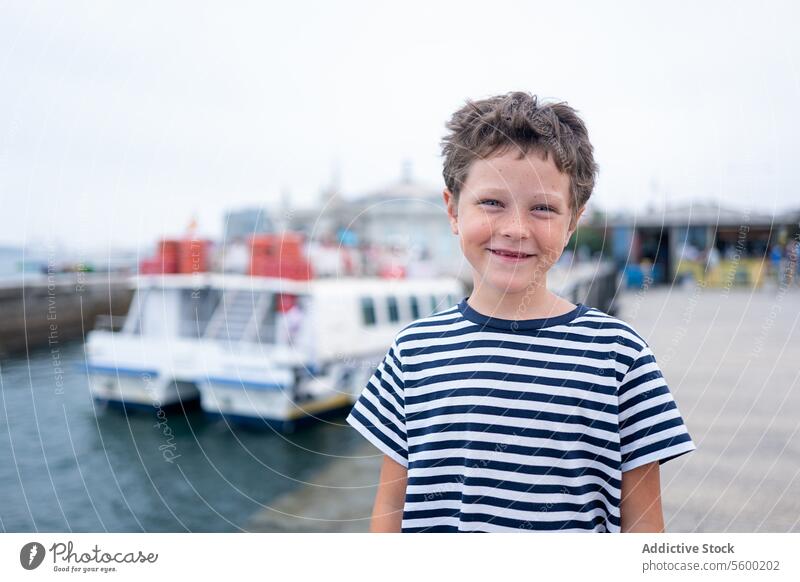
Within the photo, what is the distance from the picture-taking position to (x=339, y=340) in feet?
16.6

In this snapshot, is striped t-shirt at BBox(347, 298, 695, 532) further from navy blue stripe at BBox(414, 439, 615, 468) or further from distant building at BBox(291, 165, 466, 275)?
distant building at BBox(291, 165, 466, 275)

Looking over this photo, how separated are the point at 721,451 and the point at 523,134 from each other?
5.23 ft

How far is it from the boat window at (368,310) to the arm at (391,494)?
4312 mm

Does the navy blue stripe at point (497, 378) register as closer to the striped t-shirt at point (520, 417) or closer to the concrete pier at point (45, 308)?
the striped t-shirt at point (520, 417)

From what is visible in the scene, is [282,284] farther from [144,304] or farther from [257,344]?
[144,304]

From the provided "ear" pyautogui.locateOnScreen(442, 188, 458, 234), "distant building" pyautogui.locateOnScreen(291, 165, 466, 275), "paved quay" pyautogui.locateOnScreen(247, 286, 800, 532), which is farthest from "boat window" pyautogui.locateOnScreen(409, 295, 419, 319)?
"ear" pyautogui.locateOnScreen(442, 188, 458, 234)

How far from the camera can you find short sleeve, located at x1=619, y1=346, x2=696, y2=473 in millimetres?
774

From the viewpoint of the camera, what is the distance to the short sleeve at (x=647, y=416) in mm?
774

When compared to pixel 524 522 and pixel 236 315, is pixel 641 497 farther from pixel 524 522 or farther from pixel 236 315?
pixel 236 315

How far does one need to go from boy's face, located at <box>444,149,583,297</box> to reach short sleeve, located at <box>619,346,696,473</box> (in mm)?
165

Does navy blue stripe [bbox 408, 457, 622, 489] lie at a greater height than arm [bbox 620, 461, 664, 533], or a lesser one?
greater

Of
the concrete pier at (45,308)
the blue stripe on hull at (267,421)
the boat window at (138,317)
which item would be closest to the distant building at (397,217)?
the blue stripe on hull at (267,421)

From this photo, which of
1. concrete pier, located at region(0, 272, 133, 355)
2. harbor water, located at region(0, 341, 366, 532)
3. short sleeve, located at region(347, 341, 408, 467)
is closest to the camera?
short sleeve, located at region(347, 341, 408, 467)

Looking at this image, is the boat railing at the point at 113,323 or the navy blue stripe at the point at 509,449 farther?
the boat railing at the point at 113,323
